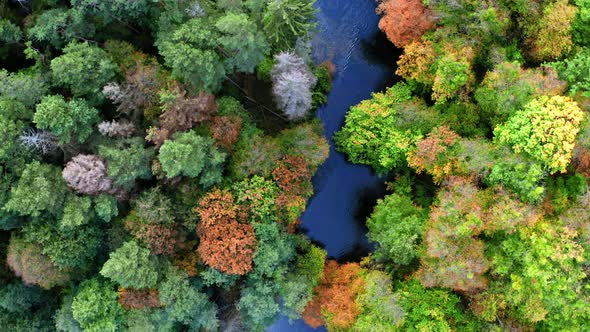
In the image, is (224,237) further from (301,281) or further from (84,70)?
(84,70)

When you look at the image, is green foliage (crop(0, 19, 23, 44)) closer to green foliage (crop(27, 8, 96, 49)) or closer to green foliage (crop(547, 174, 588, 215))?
green foliage (crop(27, 8, 96, 49))

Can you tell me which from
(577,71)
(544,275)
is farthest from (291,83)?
(544,275)

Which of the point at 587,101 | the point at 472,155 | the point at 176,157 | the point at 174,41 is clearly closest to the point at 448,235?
the point at 472,155

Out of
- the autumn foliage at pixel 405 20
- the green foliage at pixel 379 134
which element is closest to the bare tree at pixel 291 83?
the green foliage at pixel 379 134

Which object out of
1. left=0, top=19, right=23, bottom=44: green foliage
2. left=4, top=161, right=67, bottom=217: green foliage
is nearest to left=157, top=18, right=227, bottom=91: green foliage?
left=0, top=19, right=23, bottom=44: green foliage

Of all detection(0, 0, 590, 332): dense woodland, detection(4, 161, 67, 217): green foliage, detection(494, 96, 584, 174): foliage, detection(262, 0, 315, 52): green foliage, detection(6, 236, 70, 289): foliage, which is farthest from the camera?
detection(6, 236, 70, 289): foliage

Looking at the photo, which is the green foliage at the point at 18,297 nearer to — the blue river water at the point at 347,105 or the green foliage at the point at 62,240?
the green foliage at the point at 62,240

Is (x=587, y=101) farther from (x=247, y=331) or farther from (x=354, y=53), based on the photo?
(x=247, y=331)
